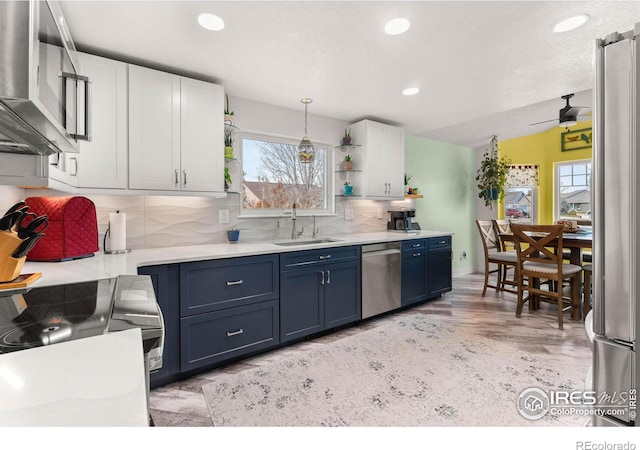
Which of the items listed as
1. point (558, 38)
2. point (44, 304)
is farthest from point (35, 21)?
point (558, 38)

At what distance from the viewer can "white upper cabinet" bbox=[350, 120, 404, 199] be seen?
390 centimetres

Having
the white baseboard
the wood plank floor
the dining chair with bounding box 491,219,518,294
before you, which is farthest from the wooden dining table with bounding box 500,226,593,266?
the white baseboard

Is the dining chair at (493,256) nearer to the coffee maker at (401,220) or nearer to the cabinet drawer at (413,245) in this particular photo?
the coffee maker at (401,220)

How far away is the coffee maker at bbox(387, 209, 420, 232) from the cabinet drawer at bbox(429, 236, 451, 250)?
0.38 meters

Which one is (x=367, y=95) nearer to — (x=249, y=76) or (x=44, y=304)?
(x=249, y=76)

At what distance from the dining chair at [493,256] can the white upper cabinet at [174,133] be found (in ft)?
12.0

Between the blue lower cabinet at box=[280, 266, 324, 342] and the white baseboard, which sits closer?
the blue lower cabinet at box=[280, 266, 324, 342]

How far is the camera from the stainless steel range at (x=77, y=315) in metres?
0.79

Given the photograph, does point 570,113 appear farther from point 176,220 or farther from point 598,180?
point 176,220

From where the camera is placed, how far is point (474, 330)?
3.17 m

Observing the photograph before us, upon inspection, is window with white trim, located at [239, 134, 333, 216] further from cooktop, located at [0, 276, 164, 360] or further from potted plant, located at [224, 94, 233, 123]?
cooktop, located at [0, 276, 164, 360]

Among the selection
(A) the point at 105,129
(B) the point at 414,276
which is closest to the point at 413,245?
(B) the point at 414,276

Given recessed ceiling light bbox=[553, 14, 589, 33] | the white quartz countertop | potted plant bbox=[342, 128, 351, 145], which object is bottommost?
the white quartz countertop

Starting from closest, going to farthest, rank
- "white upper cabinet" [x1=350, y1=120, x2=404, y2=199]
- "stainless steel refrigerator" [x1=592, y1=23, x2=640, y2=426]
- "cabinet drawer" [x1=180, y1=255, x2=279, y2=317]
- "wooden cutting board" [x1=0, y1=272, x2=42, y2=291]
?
"stainless steel refrigerator" [x1=592, y1=23, x2=640, y2=426] → "wooden cutting board" [x1=0, y1=272, x2=42, y2=291] → "cabinet drawer" [x1=180, y1=255, x2=279, y2=317] → "white upper cabinet" [x1=350, y1=120, x2=404, y2=199]
